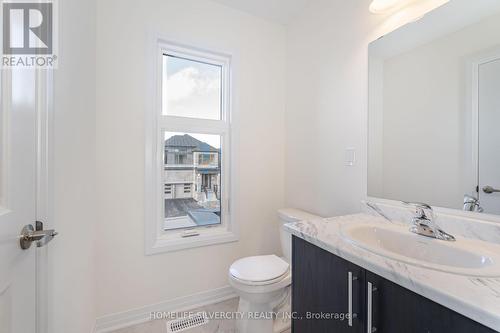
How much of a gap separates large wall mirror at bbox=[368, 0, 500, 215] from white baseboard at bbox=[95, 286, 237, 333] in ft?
4.76

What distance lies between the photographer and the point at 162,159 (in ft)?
5.69

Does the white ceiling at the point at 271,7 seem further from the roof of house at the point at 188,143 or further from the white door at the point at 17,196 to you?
the white door at the point at 17,196

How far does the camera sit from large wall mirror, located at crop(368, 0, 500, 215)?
944 mm

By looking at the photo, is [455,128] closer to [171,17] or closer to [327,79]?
[327,79]

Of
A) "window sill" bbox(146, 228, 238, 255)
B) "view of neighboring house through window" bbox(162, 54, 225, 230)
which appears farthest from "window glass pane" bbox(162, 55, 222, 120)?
"window sill" bbox(146, 228, 238, 255)

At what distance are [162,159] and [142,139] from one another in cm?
21

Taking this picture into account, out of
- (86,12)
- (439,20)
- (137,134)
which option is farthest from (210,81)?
(439,20)

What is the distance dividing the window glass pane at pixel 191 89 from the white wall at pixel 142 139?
0.54 ft

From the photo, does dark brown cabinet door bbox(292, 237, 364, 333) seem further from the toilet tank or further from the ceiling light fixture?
the ceiling light fixture

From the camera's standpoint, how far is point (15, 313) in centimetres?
62

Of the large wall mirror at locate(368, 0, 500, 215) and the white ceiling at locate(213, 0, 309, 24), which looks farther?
the white ceiling at locate(213, 0, 309, 24)

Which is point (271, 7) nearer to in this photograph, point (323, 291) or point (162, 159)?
point (162, 159)

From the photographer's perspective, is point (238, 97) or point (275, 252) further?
point (275, 252)

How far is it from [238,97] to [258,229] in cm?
121
